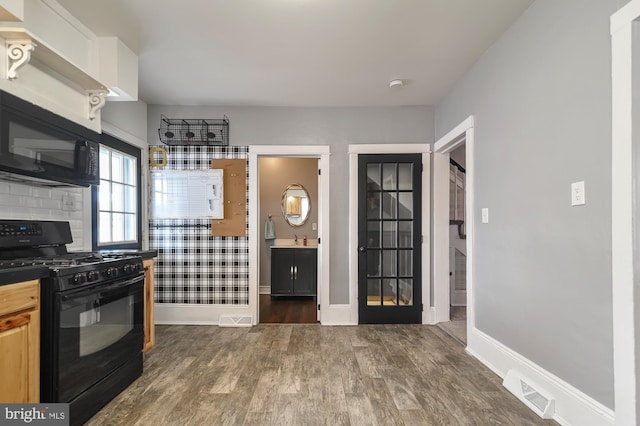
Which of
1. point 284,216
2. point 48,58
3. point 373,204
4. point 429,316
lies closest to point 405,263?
point 429,316

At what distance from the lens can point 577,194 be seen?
177 centimetres

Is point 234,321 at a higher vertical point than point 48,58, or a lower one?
lower

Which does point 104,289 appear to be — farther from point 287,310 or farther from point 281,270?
point 281,270

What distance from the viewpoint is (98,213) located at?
298 centimetres

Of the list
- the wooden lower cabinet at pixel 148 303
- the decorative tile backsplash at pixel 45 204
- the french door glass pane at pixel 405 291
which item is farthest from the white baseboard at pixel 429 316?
the decorative tile backsplash at pixel 45 204

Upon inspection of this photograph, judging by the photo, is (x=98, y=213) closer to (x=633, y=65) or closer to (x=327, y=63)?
(x=327, y=63)

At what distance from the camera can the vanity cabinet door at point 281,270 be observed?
5.09 meters

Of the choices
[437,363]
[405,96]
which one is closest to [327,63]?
[405,96]

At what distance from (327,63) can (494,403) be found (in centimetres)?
278

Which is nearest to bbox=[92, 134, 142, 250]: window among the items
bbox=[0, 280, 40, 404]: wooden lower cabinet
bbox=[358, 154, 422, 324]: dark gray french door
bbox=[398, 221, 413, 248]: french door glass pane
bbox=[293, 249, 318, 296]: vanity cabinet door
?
bbox=[0, 280, 40, 404]: wooden lower cabinet

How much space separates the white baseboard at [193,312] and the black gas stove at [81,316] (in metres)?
1.40

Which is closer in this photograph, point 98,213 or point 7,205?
point 7,205

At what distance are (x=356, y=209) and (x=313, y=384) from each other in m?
2.04

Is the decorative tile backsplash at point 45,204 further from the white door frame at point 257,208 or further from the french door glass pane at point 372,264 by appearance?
the french door glass pane at point 372,264
